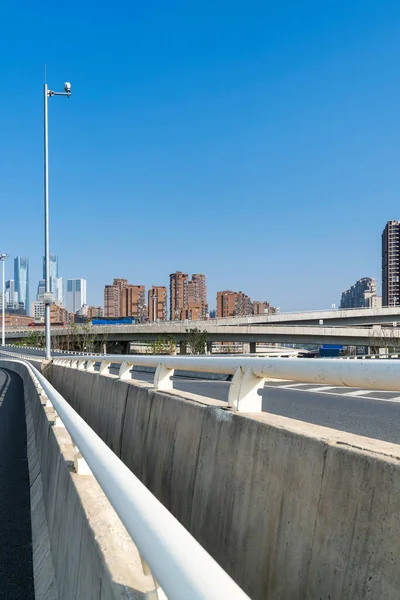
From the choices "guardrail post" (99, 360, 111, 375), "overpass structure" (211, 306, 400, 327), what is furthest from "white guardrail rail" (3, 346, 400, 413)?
"overpass structure" (211, 306, 400, 327)

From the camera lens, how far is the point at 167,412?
6234 millimetres

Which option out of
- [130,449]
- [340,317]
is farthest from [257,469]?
[340,317]

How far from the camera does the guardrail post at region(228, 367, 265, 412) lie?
4.63m

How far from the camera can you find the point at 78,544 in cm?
349

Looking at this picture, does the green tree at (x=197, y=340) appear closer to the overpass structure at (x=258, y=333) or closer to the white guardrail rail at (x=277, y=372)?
the overpass structure at (x=258, y=333)

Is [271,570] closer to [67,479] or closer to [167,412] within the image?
[67,479]

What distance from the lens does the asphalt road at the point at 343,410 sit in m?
9.16

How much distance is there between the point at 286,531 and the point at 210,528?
1227mm

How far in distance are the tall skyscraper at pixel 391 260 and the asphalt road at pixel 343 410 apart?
171 m

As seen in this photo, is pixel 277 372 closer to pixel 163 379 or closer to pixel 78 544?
pixel 78 544

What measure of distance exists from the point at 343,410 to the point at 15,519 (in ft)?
23.1

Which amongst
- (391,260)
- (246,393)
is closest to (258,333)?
(246,393)

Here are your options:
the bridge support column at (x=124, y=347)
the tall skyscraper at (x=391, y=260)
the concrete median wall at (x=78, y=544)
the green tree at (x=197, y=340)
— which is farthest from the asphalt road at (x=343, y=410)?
the tall skyscraper at (x=391, y=260)

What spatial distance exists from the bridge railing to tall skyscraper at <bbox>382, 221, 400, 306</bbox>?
181 m
